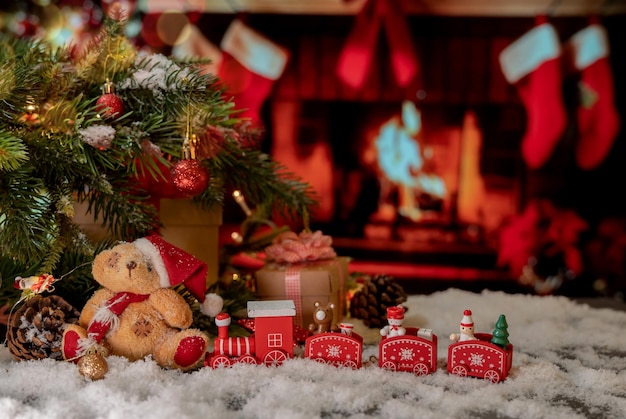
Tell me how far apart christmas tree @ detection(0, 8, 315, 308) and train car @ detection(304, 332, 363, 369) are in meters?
0.27

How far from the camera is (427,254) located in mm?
2652

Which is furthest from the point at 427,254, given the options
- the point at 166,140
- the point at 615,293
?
the point at 166,140

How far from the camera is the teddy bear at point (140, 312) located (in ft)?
2.52

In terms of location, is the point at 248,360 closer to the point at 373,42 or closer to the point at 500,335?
the point at 500,335

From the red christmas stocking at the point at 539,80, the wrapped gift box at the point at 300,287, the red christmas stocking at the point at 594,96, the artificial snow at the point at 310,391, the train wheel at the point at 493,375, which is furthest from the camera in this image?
the red christmas stocking at the point at 594,96

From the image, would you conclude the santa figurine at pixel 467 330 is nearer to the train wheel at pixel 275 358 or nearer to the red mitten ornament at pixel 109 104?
the train wheel at pixel 275 358

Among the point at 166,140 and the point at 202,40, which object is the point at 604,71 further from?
the point at 166,140

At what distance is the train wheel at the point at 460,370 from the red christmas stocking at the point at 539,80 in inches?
67.9

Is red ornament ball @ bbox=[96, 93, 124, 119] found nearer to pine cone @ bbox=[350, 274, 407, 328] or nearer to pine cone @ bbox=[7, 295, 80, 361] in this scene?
pine cone @ bbox=[7, 295, 80, 361]

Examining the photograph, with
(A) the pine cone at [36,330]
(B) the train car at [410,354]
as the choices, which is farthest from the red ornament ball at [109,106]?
(B) the train car at [410,354]

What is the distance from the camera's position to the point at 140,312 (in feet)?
2.60

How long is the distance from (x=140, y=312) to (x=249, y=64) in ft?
5.72

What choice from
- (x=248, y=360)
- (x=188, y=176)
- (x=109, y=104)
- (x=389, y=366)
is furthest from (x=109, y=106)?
(x=389, y=366)

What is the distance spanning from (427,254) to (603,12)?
1228 mm
